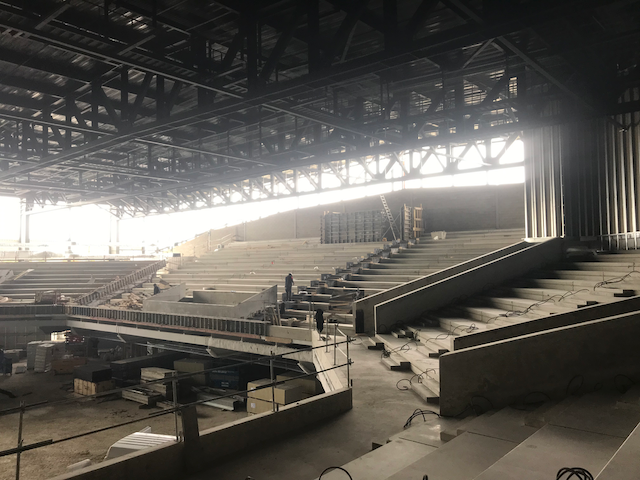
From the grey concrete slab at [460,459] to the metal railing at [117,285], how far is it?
2439cm

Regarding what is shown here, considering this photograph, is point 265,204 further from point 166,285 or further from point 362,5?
point 362,5

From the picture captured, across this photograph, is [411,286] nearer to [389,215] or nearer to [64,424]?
[64,424]

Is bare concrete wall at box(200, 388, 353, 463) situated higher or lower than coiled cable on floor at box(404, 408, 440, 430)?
higher

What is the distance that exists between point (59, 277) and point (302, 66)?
971 inches

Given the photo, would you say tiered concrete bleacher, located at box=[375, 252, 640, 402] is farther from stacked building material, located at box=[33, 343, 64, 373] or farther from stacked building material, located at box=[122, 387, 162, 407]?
stacked building material, located at box=[33, 343, 64, 373]

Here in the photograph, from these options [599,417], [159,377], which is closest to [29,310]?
[159,377]

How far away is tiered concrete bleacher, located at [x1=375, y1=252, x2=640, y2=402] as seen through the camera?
1005cm

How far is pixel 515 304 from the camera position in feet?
40.2

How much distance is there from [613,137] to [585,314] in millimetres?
9982

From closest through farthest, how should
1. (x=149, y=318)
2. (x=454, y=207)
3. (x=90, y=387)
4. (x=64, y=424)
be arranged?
(x=64, y=424)
(x=90, y=387)
(x=149, y=318)
(x=454, y=207)

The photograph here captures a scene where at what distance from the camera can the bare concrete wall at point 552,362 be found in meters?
5.94

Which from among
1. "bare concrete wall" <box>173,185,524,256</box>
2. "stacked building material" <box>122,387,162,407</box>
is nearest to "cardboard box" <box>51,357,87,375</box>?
"stacked building material" <box>122,387,162,407</box>

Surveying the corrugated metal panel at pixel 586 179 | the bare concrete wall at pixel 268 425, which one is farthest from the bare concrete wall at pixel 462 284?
the bare concrete wall at pixel 268 425

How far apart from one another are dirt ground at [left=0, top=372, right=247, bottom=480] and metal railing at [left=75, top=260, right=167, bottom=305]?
7171mm
